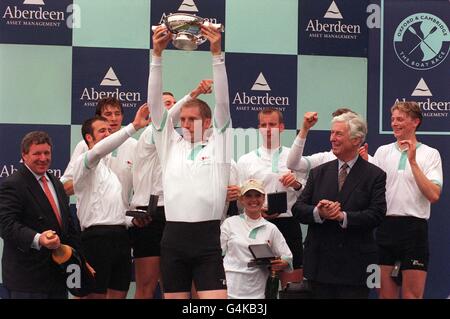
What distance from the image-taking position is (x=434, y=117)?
6492mm

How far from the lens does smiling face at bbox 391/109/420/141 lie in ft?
18.7

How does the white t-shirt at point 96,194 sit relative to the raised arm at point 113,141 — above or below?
below

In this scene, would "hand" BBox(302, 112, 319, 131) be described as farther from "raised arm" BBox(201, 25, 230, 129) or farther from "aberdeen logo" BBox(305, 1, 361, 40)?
"aberdeen logo" BBox(305, 1, 361, 40)

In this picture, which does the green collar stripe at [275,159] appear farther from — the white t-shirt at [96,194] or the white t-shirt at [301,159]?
the white t-shirt at [96,194]

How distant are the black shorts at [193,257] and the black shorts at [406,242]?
174 centimetres

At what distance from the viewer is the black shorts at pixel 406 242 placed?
5609mm

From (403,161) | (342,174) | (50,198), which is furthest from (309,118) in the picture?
(50,198)

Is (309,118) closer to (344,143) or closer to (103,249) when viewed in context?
(344,143)

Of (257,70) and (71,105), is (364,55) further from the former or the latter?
(71,105)

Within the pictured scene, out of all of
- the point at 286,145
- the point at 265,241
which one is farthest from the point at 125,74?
the point at 265,241

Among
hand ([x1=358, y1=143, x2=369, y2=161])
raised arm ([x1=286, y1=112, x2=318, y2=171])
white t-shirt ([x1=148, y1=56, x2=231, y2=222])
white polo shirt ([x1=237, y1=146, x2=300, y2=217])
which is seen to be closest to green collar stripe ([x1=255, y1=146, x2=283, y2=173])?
white polo shirt ([x1=237, y1=146, x2=300, y2=217])

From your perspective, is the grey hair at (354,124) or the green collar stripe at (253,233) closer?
the grey hair at (354,124)

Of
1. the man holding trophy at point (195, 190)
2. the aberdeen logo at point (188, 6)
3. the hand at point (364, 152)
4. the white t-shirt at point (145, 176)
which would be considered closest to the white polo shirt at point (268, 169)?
the hand at point (364, 152)

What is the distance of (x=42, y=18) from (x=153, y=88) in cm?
234
